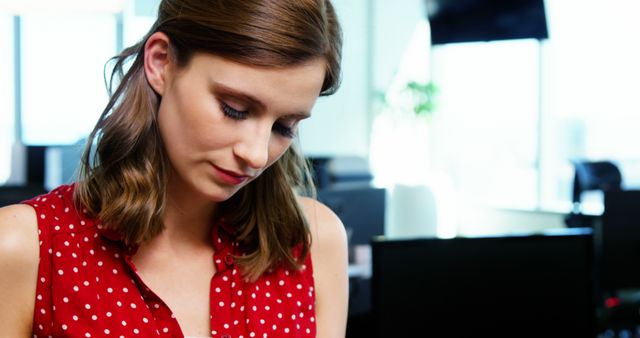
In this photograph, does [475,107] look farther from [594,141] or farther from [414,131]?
[594,141]

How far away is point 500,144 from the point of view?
663 centimetres

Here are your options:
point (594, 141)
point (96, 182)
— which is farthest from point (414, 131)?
point (96, 182)

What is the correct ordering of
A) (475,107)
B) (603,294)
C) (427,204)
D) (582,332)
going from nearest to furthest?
(582,332) → (603,294) → (427,204) → (475,107)

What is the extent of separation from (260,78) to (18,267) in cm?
41

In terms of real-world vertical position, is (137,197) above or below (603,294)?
above

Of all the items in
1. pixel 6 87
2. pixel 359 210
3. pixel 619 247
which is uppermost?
pixel 6 87

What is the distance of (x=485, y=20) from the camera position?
4.44 metres

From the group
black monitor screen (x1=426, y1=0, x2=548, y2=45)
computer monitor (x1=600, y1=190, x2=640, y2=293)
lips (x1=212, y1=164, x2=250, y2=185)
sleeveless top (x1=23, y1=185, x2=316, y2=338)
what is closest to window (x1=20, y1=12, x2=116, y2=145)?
Answer: black monitor screen (x1=426, y1=0, x2=548, y2=45)

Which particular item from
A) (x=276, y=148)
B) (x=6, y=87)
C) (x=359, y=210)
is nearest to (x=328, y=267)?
(x=276, y=148)

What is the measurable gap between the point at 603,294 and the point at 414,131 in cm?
416

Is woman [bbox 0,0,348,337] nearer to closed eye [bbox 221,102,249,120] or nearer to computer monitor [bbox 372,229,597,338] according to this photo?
closed eye [bbox 221,102,249,120]

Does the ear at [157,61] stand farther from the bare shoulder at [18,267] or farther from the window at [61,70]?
the window at [61,70]

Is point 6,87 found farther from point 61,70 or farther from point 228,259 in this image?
point 228,259

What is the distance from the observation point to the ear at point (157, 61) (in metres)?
1.04
